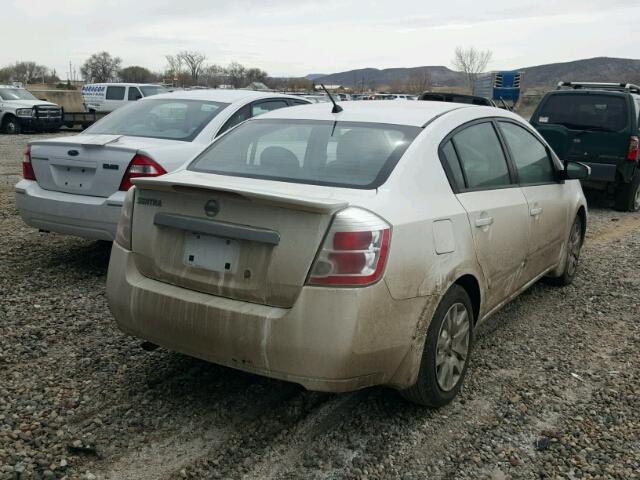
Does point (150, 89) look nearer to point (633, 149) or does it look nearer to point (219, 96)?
point (633, 149)

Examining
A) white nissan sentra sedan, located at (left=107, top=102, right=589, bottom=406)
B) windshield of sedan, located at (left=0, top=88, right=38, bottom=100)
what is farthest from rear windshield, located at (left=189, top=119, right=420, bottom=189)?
windshield of sedan, located at (left=0, top=88, right=38, bottom=100)

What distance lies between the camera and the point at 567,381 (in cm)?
385

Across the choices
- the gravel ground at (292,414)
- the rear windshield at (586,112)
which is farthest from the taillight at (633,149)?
the gravel ground at (292,414)

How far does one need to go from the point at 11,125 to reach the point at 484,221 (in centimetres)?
2335

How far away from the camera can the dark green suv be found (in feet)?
31.6

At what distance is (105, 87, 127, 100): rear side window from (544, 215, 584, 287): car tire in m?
24.0

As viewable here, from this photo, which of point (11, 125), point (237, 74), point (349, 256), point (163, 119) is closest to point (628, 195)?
point (163, 119)

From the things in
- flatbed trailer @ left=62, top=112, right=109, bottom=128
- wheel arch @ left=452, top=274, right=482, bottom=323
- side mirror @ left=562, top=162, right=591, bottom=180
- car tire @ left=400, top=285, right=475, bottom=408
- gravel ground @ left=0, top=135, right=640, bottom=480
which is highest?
side mirror @ left=562, top=162, right=591, bottom=180

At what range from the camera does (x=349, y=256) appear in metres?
2.77

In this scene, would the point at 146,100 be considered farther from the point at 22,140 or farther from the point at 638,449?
the point at 22,140

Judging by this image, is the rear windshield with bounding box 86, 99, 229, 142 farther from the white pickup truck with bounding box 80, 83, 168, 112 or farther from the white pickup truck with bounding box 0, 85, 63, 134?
the white pickup truck with bounding box 80, 83, 168, 112

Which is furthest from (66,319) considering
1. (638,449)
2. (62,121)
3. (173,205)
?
(62,121)

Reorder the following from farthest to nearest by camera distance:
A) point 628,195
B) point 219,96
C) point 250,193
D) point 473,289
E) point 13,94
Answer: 1. point 13,94
2. point 628,195
3. point 219,96
4. point 473,289
5. point 250,193

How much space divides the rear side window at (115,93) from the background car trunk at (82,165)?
2250cm
